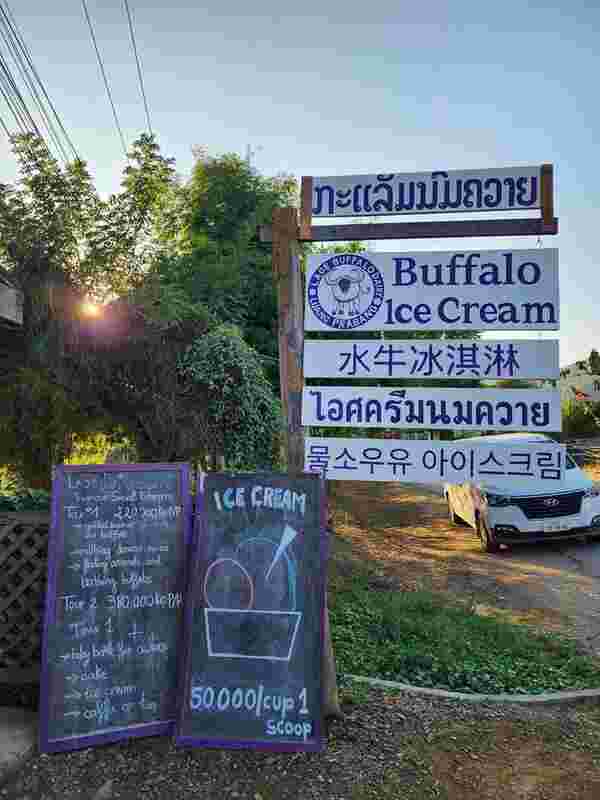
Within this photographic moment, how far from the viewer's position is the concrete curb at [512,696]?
14.5 ft

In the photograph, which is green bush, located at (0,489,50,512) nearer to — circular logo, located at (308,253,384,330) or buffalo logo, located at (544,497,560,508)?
circular logo, located at (308,253,384,330)

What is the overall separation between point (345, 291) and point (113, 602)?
2498 mm

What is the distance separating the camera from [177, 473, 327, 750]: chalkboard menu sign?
12.0 ft

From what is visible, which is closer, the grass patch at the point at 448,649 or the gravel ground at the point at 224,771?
the gravel ground at the point at 224,771

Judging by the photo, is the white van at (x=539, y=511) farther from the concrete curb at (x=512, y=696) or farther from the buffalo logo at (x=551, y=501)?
the concrete curb at (x=512, y=696)

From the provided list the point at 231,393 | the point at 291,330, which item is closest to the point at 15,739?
the point at 291,330

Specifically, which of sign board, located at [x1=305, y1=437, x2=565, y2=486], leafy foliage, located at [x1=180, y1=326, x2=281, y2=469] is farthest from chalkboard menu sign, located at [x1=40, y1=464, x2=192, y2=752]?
leafy foliage, located at [x1=180, y1=326, x2=281, y2=469]

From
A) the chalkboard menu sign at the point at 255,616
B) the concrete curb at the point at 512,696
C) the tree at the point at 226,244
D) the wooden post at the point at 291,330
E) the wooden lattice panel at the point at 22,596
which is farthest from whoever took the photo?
the tree at the point at 226,244

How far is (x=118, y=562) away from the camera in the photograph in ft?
12.8

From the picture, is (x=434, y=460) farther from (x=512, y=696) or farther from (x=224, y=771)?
(x=224, y=771)

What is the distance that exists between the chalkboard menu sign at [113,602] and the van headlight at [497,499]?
6.54 m

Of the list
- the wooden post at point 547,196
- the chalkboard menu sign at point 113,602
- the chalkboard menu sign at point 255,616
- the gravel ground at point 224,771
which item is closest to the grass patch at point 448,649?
the gravel ground at point 224,771

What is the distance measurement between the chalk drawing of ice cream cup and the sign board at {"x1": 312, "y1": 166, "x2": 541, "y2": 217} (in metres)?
2.28

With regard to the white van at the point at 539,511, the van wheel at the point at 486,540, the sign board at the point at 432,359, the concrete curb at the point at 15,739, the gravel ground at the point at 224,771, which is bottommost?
the gravel ground at the point at 224,771
